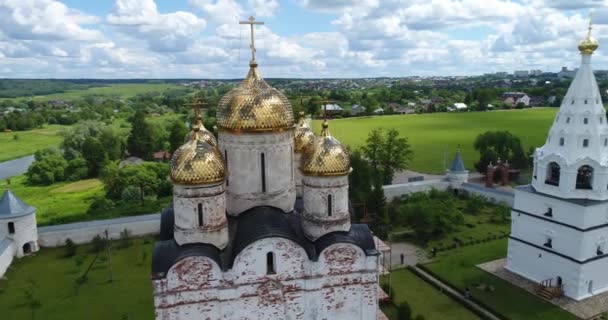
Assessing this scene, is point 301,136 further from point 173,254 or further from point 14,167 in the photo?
point 14,167

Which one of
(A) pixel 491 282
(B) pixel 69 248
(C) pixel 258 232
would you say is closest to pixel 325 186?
(C) pixel 258 232

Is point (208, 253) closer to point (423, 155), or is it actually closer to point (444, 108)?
point (423, 155)

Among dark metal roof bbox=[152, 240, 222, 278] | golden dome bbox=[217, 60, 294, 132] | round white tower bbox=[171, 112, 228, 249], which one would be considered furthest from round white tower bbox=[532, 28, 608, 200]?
dark metal roof bbox=[152, 240, 222, 278]

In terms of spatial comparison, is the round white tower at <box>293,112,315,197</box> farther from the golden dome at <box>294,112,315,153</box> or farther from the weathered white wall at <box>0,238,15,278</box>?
the weathered white wall at <box>0,238,15,278</box>

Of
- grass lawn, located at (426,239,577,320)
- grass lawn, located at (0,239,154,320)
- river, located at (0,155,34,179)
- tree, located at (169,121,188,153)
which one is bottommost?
river, located at (0,155,34,179)

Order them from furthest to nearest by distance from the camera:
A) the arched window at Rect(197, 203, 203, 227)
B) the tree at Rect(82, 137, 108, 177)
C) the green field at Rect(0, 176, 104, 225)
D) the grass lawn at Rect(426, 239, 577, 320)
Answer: the tree at Rect(82, 137, 108, 177) → the green field at Rect(0, 176, 104, 225) → the grass lawn at Rect(426, 239, 577, 320) → the arched window at Rect(197, 203, 203, 227)
